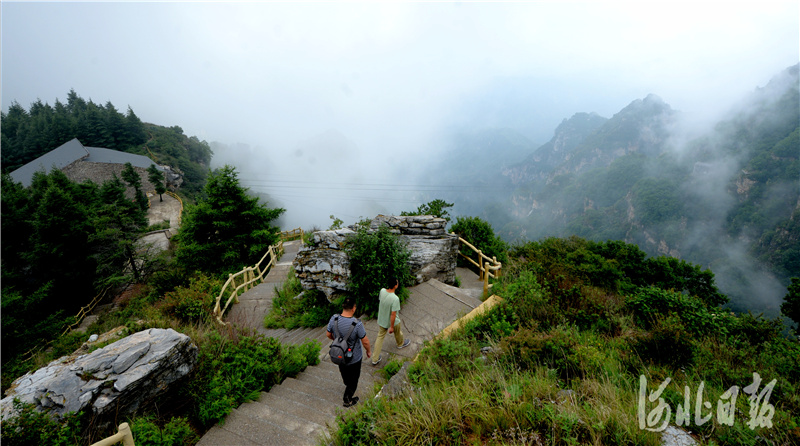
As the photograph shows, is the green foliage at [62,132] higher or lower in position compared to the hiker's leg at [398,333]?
higher

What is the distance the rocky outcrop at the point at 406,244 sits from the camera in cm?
835

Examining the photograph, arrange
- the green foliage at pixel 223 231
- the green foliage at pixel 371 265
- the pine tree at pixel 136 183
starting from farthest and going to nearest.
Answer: the pine tree at pixel 136 183, the green foliage at pixel 223 231, the green foliage at pixel 371 265

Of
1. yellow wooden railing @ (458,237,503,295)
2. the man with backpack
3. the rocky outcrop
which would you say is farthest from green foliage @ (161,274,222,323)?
yellow wooden railing @ (458,237,503,295)

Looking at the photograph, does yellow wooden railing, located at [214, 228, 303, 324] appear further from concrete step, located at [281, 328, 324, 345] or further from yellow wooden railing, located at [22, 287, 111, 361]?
yellow wooden railing, located at [22, 287, 111, 361]

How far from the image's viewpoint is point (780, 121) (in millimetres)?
94125

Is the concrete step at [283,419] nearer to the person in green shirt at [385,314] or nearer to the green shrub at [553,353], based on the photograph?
the person in green shirt at [385,314]

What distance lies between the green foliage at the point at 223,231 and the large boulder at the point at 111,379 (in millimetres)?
15527

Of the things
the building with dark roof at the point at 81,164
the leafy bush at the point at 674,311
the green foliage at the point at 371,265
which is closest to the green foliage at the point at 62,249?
the green foliage at the point at 371,265

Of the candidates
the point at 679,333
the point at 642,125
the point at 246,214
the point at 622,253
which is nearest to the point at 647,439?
the point at 679,333

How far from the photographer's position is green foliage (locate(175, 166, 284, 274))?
1859cm

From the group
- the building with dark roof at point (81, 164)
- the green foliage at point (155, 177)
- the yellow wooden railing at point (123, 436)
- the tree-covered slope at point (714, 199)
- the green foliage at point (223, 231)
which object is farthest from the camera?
the tree-covered slope at point (714, 199)

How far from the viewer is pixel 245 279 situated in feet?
41.2

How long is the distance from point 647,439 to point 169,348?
5.74 meters

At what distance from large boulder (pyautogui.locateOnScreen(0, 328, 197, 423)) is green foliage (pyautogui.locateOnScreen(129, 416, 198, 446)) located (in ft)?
1.14
